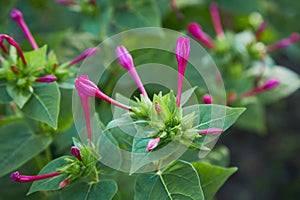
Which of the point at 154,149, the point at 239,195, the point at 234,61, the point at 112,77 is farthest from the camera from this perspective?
the point at 239,195

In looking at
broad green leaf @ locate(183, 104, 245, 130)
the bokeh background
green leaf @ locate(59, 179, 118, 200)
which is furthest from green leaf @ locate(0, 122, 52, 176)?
broad green leaf @ locate(183, 104, 245, 130)

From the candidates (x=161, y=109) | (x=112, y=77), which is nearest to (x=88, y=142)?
(x=161, y=109)

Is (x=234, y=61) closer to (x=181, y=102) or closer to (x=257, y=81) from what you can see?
(x=257, y=81)

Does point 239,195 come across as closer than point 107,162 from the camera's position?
No

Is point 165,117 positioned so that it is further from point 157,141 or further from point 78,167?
point 78,167

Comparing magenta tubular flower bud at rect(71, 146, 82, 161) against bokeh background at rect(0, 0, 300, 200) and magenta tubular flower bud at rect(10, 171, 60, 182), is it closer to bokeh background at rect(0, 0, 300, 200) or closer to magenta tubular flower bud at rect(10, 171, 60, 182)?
magenta tubular flower bud at rect(10, 171, 60, 182)

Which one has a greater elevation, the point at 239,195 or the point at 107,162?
the point at 107,162

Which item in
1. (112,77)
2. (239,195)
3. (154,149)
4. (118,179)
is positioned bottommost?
(239,195)
